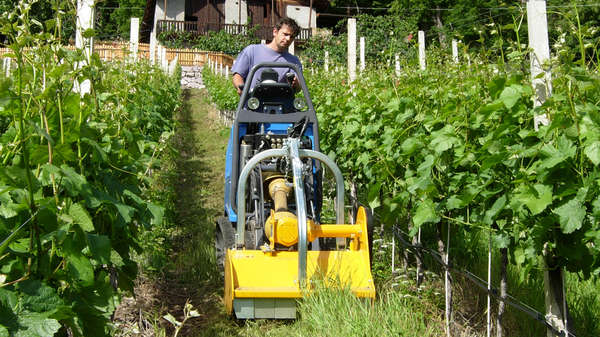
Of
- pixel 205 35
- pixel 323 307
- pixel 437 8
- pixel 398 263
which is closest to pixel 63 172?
pixel 323 307

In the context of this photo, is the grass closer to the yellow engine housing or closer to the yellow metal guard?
the yellow metal guard

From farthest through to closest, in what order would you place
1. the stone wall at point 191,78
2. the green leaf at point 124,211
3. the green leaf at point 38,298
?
the stone wall at point 191,78, the green leaf at point 124,211, the green leaf at point 38,298

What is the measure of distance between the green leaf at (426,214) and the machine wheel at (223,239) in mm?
1432

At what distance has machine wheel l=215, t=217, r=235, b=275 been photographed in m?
4.04

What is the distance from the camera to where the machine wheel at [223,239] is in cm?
404

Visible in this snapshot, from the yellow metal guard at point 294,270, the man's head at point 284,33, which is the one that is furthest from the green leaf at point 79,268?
the man's head at point 284,33

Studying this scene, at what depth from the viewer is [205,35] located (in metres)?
39.1

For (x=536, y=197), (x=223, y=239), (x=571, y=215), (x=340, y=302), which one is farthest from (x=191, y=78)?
(x=571, y=215)

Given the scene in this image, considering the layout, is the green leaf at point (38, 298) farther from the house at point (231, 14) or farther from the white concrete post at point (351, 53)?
the house at point (231, 14)

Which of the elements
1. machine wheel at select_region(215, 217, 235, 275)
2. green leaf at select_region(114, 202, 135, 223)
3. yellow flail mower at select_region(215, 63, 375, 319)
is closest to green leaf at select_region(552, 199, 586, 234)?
yellow flail mower at select_region(215, 63, 375, 319)

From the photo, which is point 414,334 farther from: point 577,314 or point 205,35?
point 205,35

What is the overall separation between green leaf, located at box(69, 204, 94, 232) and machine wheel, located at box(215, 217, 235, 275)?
6.38 ft

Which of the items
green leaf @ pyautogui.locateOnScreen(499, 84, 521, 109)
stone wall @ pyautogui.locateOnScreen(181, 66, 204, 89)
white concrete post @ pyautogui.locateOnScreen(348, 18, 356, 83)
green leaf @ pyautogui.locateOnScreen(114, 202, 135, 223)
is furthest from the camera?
stone wall @ pyautogui.locateOnScreen(181, 66, 204, 89)

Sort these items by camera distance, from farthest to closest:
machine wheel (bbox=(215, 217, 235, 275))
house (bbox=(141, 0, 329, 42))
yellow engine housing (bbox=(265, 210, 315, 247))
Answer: house (bbox=(141, 0, 329, 42))
machine wheel (bbox=(215, 217, 235, 275))
yellow engine housing (bbox=(265, 210, 315, 247))
